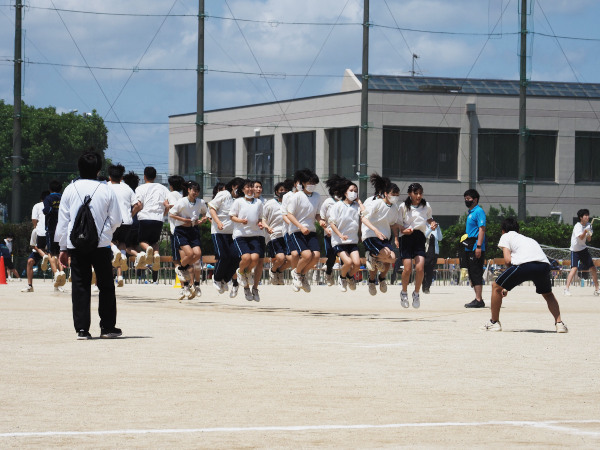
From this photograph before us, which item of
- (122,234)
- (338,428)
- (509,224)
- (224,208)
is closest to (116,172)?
(122,234)

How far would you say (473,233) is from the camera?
851 inches

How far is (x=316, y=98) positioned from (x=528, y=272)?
149ft

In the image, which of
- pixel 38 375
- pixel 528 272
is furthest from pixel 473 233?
pixel 38 375

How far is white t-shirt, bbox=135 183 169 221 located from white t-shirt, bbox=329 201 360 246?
3.32 m

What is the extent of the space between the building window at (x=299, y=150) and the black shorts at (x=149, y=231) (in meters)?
39.1

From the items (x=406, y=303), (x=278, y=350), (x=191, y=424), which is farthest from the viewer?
(x=406, y=303)

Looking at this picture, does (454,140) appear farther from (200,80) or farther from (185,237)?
(185,237)

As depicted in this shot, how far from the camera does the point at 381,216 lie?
19.4 meters

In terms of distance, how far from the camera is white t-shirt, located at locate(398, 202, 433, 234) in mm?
19266

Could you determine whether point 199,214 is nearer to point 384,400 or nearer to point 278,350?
point 278,350

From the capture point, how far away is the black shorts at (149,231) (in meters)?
21.2

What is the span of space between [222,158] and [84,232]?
55156mm

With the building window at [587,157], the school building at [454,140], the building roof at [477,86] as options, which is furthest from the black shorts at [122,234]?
the building window at [587,157]

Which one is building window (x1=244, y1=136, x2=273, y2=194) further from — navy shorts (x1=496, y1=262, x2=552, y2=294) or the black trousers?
the black trousers
